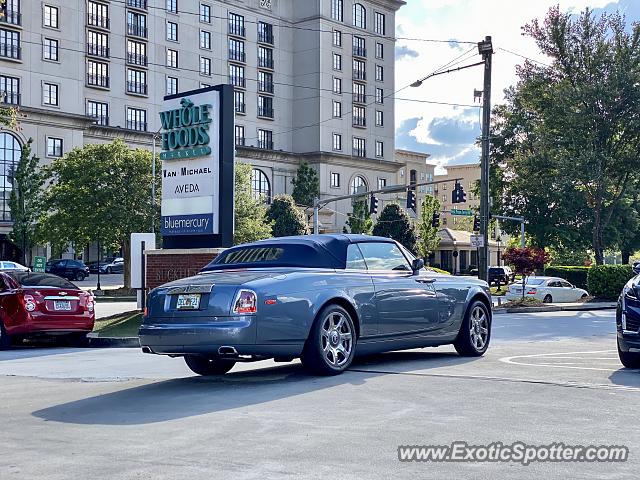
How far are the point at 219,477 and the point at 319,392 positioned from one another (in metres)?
3.25

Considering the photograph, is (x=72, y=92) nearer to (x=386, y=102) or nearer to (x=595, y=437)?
(x=386, y=102)

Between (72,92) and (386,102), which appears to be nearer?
(72,92)

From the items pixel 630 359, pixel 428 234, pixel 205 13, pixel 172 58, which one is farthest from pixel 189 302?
pixel 205 13

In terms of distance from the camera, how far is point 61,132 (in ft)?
227

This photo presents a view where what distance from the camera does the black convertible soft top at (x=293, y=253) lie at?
33.5 ft

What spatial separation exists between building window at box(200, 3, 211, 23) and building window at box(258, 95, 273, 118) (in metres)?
8.96

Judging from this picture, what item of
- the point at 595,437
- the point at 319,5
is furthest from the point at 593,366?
the point at 319,5

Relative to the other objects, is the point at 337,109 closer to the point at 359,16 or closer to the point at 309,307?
the point at 359,16

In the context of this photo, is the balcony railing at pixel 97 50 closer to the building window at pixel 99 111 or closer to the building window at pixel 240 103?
the building window at pixel 99 111

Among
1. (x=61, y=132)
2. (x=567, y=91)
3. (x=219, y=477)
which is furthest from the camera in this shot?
(x=61, y=132)

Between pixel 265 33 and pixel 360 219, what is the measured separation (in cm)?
2010

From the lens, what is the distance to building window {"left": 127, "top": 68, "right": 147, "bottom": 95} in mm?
74938

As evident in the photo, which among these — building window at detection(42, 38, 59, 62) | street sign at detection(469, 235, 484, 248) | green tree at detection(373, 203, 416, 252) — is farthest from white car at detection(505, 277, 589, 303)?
building window at detection(42, 38, 59, 62)

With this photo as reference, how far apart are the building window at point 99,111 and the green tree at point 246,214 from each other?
766 inches
